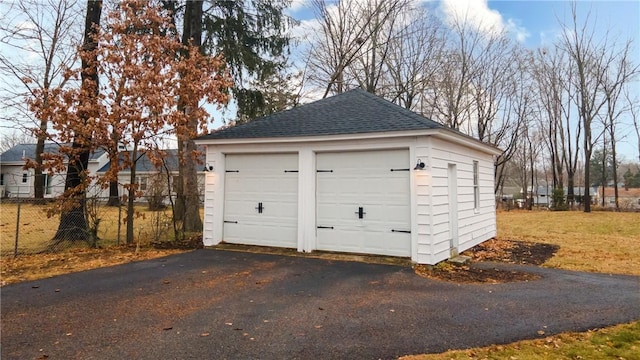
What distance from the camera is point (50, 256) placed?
7516mm

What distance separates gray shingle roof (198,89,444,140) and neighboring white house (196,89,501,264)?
3 centimetres

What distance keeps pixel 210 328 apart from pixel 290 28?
11.9 meters

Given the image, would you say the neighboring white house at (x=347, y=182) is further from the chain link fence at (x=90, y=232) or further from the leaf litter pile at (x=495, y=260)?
the chain link fence at (x=90, y=232)

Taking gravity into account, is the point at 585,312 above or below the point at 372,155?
below

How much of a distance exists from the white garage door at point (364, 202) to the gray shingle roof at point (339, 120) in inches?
21.5

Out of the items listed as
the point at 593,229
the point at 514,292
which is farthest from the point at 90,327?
the point at 593,229

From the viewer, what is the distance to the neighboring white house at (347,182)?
22.0 ft

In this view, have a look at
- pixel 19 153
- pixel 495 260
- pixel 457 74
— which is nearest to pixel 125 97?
pixel 495 260

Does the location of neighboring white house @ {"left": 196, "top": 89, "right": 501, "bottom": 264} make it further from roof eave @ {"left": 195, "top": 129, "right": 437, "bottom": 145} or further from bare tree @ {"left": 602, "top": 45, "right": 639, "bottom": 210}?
bare tree @ {"left": 602, "top": 45, "right": 639, "bottom": 210}

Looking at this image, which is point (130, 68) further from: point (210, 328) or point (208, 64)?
point (210, 328)

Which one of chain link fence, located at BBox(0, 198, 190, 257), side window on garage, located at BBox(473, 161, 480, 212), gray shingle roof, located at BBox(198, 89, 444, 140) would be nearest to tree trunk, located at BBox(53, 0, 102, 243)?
chain link fence, located at BBox(0, 198, 190, 257)

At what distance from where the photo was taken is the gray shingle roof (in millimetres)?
6954

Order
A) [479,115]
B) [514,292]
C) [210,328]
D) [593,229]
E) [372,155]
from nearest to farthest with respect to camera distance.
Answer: [210,328], [514,292], [372,155], [593,229], [479,115]

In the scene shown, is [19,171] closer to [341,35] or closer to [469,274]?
[341,35]
